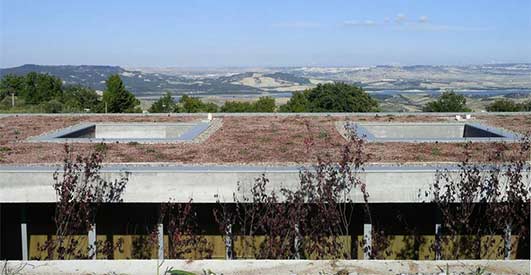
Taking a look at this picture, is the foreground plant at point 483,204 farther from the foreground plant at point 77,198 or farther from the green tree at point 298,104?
the green tree at point 298,104

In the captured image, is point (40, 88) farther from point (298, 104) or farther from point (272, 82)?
point (272, 82)

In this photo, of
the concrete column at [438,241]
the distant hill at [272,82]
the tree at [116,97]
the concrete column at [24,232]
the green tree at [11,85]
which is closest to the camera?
the concrete column at [438,241]

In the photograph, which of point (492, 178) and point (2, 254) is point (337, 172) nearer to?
point (492, 178)

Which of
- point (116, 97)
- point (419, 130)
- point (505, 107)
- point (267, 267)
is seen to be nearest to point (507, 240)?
point (267, 267)

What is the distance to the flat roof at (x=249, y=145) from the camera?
9.48 m

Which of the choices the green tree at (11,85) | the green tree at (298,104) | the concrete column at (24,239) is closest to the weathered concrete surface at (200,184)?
the concrete column at (24,239)

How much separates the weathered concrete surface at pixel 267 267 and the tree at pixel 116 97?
2802 cm

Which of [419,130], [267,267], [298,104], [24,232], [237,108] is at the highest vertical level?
[419,130]

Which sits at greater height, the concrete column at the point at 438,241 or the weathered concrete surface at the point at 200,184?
the weathered concrete surface at the point at 200,184

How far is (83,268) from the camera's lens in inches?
194

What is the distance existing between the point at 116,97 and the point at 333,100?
474 inches

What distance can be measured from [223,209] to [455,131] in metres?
8.93

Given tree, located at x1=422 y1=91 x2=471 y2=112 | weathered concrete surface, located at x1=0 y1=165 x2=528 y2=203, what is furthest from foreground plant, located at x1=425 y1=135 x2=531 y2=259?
tree, located at x1=422 y1=91 x2=471 y2=112

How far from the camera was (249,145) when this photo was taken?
1104 cm
